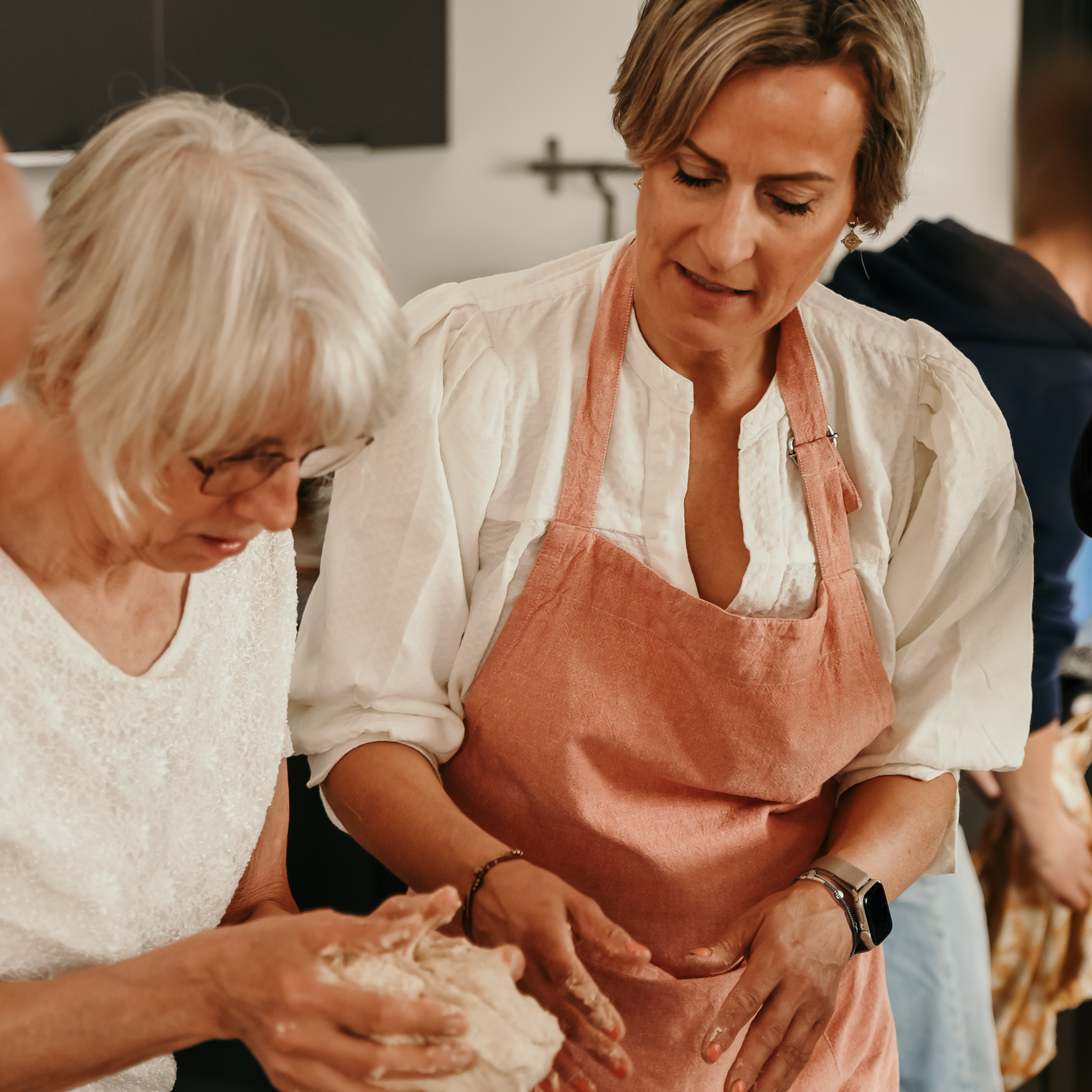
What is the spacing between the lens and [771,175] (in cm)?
103

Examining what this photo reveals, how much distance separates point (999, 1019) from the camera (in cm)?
205

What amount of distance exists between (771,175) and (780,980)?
750 mm

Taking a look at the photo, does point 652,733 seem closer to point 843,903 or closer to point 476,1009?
point 843,903

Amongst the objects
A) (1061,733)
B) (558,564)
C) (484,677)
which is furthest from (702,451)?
(1061,733)

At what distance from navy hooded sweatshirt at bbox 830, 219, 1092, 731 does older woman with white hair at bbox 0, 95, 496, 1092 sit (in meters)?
1.02

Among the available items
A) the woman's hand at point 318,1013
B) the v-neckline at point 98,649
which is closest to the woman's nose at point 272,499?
the v-neckline at point 98,649

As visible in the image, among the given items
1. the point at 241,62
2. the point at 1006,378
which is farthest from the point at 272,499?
the point at 241,62

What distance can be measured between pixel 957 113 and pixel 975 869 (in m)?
2.20

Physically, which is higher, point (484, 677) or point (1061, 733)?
point (484, 677)

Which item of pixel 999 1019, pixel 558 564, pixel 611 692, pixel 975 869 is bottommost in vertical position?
pixel 999 1019

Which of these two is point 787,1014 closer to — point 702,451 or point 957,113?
point 702,451

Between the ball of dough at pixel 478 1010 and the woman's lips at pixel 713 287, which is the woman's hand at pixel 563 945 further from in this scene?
the woman's lips at pixel 713 287

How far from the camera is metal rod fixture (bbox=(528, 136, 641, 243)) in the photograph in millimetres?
3531

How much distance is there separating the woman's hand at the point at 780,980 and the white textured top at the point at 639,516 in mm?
222
